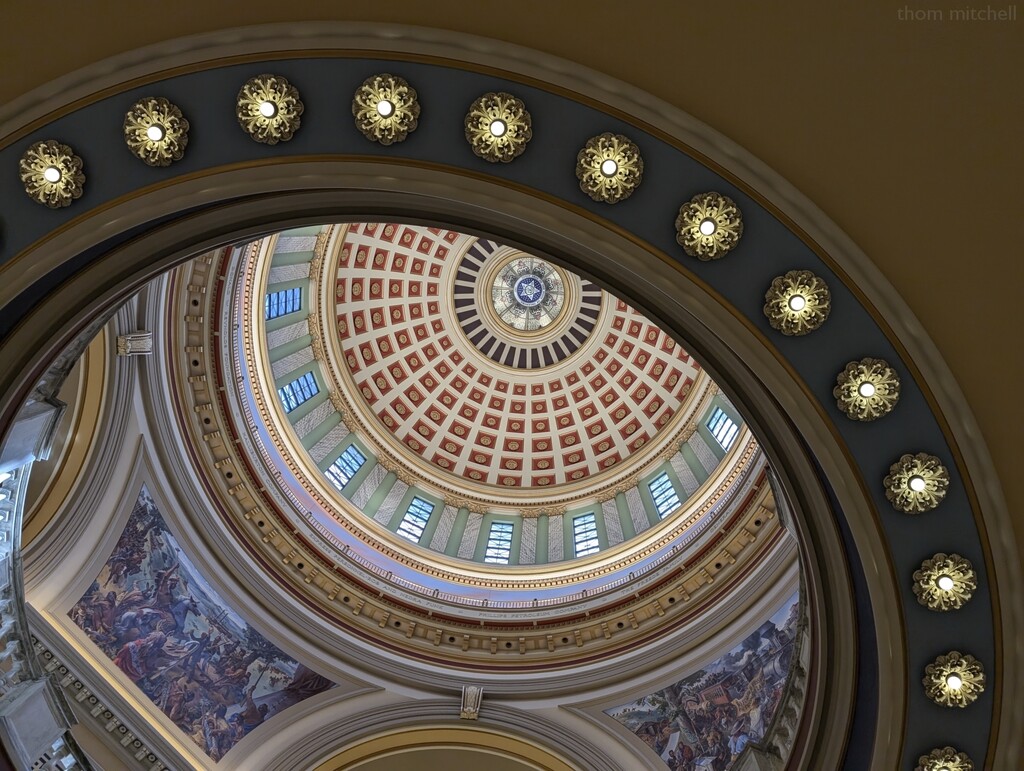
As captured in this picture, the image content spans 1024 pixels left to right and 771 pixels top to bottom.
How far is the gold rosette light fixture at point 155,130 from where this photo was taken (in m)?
5.14

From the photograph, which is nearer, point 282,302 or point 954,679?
point 954,679

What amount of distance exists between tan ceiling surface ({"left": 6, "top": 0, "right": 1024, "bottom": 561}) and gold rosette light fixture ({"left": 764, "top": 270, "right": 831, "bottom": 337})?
18.5 inches

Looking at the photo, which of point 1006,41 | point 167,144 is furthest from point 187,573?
point 1006,41

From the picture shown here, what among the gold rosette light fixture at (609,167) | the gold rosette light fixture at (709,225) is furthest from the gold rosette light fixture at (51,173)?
the gold rosette light fixture at (709,225)

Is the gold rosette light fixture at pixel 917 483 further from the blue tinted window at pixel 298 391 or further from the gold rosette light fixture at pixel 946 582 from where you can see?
the blue tinted window at pixel 298 391

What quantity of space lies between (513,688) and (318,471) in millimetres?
7042

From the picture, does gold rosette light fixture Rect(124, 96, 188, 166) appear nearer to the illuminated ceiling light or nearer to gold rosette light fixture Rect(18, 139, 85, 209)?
gold rosette light fixture Rect(18, 139, 85, 209)

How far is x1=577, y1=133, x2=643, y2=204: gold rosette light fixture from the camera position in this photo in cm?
516

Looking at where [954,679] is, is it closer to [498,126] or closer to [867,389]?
[867,389]

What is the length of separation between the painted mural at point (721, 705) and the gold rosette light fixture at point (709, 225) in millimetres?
7722

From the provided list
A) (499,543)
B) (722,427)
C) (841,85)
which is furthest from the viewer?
(499,543)

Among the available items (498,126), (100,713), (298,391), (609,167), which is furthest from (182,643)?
(609,167)

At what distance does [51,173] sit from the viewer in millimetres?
5246

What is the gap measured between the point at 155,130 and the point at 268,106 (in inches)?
33.7
